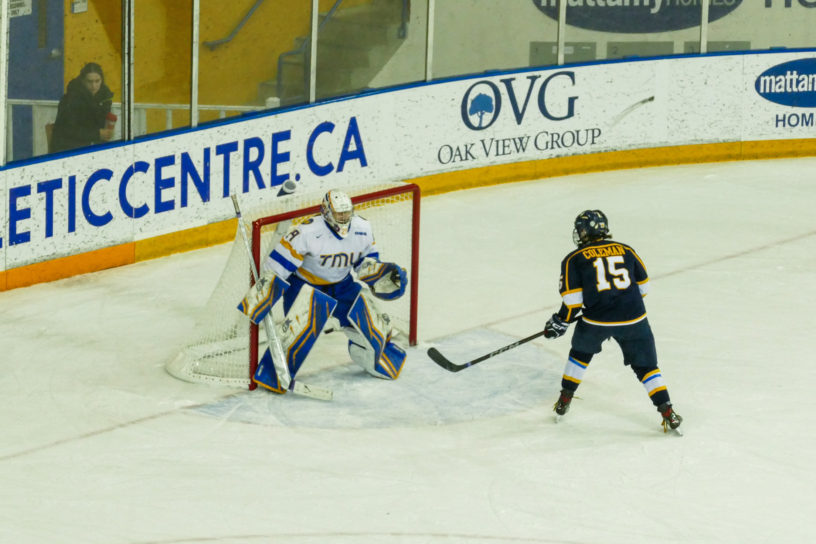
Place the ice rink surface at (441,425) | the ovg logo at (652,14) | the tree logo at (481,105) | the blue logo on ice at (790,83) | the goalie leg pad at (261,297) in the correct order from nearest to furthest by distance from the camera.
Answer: the ice rink surface at (441,425)
the goalie leg pad at (261,297)
the tree logo at (481,105)
the ovg logo at (652,14)
the blue logo on ice at (790,83)

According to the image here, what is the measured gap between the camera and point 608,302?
6.45 metres

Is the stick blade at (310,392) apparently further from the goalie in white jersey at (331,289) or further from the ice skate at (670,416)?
the ice skate at (670,416)

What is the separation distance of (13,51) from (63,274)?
5.16 feet

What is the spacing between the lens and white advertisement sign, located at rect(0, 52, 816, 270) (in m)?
9.20

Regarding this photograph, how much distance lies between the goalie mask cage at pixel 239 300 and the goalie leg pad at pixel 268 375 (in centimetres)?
8

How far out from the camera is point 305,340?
23.3ft

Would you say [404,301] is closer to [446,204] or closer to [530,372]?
[530,372]

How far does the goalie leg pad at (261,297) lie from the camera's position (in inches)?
273

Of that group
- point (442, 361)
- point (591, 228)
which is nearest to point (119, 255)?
point (442, 361)

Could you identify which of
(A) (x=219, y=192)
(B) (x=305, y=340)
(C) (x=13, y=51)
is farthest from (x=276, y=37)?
(B) (x=305, y=340)

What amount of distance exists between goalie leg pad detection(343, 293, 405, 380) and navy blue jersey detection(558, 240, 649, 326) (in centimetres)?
124

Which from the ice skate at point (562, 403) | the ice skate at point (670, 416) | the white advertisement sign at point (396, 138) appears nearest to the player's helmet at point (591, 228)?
the ice skate at point (562, 403)

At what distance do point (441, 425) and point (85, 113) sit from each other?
4.01 meters

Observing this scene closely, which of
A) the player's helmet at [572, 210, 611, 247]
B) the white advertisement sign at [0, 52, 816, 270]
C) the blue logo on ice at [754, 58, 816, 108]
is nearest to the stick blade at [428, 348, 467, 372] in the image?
the player's helmet at [572, 210, 611, 247]
